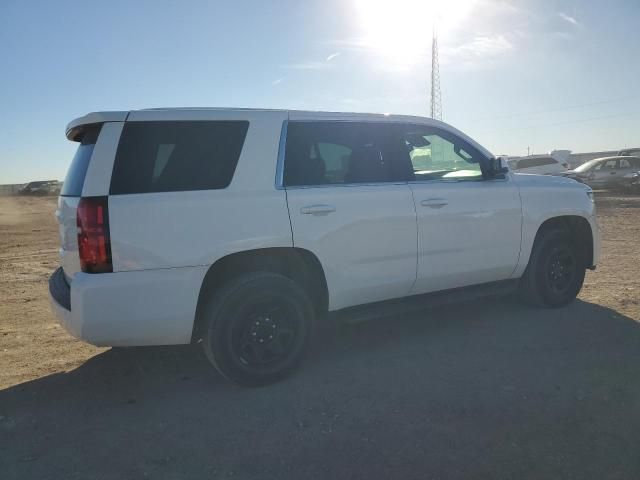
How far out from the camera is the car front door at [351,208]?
404 centimetres

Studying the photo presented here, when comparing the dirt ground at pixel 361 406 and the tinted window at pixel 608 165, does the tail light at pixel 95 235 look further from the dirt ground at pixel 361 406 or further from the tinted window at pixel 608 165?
the tinted window at pixel 608 165

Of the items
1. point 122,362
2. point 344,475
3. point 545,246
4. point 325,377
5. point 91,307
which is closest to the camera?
point 344,475

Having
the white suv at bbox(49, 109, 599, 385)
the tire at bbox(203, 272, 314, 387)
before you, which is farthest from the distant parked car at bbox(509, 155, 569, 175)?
the tire at bbox(203, 272, 314, 387)

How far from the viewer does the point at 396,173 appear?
15.1ft

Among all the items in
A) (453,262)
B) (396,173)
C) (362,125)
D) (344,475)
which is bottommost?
(344,475)

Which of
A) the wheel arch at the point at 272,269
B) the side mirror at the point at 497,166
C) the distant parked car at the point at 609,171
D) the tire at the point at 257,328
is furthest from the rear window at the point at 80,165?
the distant parked car at the point at 609,171

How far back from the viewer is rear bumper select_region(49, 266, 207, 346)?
11.1 ft

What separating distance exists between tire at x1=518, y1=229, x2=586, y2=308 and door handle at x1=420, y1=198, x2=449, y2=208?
142cm

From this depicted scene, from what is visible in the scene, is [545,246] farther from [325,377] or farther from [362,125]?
[325,377]

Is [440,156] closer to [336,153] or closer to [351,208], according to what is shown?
[336,153]

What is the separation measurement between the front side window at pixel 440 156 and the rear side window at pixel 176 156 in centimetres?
168

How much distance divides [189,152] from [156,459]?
2.02 meters

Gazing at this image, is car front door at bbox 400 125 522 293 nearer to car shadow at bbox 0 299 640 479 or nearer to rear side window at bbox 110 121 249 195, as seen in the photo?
car shadow at bbox 0 299 640 479

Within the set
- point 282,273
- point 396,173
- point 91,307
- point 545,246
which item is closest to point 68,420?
point 91,307
